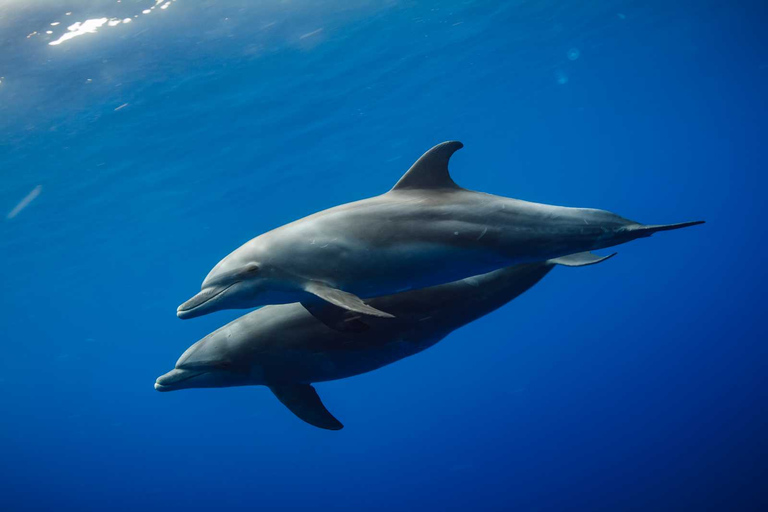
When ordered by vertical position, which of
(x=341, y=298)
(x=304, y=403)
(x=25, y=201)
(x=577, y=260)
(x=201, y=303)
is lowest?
(x=304, y=403)

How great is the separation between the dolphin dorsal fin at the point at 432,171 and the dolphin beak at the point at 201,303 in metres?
1.70

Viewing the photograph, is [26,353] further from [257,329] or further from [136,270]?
[257,329]

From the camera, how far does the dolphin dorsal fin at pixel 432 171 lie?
15.2 ft

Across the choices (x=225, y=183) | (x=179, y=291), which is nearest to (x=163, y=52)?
(x=225, y=183)

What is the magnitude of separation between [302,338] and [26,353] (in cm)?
5486

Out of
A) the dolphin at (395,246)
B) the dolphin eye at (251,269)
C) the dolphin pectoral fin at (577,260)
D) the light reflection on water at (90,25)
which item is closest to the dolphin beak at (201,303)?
the dolphin at (395,246)

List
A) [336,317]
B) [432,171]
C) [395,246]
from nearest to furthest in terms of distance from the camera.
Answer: [395,246]
[336,317]
[432,171]

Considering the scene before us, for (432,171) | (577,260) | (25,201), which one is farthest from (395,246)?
(25,201)

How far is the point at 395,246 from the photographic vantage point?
407 cm

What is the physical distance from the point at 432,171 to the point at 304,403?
237 centimetres

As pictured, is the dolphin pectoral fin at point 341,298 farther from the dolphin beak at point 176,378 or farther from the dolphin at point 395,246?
the dolphin beak at point 176,378

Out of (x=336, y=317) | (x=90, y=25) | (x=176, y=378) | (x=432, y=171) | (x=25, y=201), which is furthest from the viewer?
(x=25, y=201)

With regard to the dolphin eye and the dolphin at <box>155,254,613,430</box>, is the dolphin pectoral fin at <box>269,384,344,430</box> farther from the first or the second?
the dolphin eye

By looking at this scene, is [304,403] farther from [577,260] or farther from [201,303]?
[577,260]
